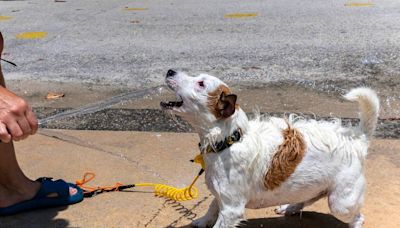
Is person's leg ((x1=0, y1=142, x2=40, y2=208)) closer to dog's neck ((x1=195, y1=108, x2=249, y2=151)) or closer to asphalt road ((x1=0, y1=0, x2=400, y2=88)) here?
dog's neck ((x1=195, y1=108, x2=249, y2=151))

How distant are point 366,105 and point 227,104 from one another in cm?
77

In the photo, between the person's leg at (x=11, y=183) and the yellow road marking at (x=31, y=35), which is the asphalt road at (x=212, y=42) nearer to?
the yellow road marking at (x=31, y=35)

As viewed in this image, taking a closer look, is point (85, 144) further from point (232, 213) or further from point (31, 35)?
point (31, 35)

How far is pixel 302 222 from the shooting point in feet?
10.4

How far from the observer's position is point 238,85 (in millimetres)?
5492

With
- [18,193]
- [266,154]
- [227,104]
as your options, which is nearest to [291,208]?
[266,154]

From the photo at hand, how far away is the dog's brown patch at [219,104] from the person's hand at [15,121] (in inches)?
37.6

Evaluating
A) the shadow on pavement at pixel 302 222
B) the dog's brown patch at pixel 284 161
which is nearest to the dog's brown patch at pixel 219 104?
the dog's brown patch at pixel 284 161

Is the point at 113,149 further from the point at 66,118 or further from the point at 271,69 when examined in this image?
the point at 271,69

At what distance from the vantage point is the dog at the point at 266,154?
2.71 meters

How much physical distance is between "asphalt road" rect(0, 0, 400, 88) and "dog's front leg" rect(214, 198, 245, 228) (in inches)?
115

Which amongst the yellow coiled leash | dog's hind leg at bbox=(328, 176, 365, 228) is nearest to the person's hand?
the yellow coiled leash

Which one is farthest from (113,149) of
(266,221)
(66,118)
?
(266,221)

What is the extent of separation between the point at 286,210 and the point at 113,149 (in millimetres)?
1507
